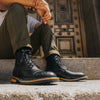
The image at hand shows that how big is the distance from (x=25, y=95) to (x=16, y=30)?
0.45 m

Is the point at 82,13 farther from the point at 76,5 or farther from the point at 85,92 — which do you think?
the point at 85,92

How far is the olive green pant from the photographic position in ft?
2.42

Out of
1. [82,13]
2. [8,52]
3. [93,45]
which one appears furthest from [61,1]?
[8,52]

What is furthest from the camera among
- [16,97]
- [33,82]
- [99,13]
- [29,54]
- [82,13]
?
[82,13]

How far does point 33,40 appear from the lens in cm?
114

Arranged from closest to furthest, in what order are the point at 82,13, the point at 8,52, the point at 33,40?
1. the point at 8,52
2. the point at 33,40
3. the point at 82,13

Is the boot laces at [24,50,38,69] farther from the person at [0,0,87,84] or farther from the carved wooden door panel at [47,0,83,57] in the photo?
the carved wooden door panel at [47,0,83,57]

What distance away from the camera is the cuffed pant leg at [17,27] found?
726 mm

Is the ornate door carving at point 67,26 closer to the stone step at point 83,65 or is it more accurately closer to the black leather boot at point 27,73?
the stone step at point 83,65

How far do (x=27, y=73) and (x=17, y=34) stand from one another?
0.80 feet

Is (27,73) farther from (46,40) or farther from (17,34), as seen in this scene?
(46,40)

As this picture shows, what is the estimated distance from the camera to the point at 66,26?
2.77m

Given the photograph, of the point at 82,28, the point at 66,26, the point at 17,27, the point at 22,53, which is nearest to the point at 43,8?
the point at 17,27

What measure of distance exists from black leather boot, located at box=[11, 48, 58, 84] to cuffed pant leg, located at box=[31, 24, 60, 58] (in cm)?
22
